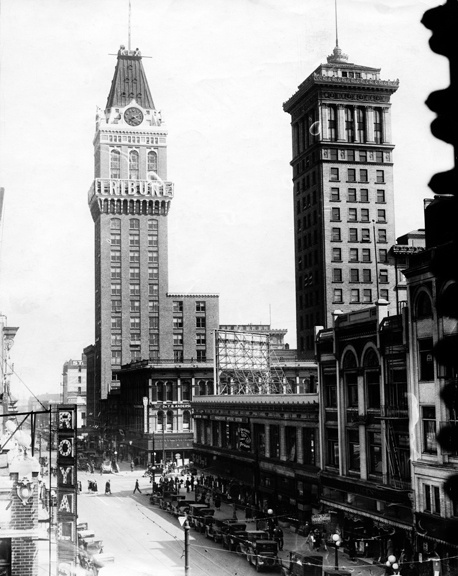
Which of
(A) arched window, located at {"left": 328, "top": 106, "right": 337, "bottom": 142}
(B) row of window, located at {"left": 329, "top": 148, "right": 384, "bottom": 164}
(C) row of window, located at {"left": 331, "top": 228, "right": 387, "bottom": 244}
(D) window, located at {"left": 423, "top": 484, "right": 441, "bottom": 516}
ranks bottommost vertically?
(D) window, located at {"left": 423, "top": 484, "right": 441, "bottom": 516}

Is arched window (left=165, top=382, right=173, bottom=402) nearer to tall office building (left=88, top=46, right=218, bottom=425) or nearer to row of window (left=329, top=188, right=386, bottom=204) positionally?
tall office building (left=88, top=46, right=218, bottom=425)

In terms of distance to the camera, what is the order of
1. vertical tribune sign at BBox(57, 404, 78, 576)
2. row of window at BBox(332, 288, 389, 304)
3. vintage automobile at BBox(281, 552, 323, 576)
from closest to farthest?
vertical tribune sign at BBox(57, 404, 78, 576), vintage automobile at BBox(281, 552, 323, 576), row of window at BBox(332, 288, 389, 304)

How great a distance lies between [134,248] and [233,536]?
94278mm

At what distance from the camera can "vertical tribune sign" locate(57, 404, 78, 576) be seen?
89.7 feet

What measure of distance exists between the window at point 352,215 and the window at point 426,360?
60.1 metres

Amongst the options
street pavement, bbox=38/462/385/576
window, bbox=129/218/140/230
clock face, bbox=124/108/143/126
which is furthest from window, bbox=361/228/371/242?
clock face, bbox=124/108/143/126

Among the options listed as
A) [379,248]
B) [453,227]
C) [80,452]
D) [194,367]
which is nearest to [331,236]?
[379,248]

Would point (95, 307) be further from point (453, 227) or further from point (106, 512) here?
point (453, 227)

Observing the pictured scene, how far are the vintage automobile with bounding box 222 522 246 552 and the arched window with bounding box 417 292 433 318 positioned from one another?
16.3 m

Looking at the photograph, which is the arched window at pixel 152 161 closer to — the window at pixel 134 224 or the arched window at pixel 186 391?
the window at pixel 134 224

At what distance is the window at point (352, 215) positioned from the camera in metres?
100

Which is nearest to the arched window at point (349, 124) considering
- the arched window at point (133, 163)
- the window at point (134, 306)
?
the window at point (134, 306)

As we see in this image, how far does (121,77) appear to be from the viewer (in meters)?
138

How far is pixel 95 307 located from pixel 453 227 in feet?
463
